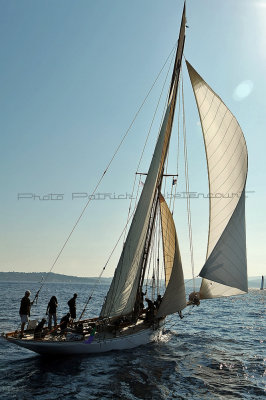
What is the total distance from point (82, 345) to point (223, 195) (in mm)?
10219

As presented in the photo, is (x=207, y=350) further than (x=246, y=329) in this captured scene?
No

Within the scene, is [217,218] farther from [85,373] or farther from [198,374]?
[85,373]

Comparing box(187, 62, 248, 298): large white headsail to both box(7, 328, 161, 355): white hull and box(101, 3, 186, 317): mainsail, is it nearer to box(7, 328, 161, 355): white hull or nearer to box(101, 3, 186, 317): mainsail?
box(101, 3, 186, 317): mainsail

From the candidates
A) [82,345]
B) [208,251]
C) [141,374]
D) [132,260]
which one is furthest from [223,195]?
[82,345]

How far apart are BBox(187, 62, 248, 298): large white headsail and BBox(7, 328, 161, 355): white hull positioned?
4605 mm

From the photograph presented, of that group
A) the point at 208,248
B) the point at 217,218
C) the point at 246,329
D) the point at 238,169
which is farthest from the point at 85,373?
the point at 246,329

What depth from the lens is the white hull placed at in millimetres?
14498

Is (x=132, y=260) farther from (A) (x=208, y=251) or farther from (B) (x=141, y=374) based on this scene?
(B) (x=141, y=374)

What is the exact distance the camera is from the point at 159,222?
21.6 m

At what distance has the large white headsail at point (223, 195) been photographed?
52.2 feet

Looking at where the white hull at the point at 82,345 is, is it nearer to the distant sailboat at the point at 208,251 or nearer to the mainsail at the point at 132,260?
the distant sailboat at the point at 208,251

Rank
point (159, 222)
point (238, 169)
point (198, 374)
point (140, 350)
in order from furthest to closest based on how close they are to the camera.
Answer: point (159, 222), point (140, 350), point (238, 169), point (198, 374)

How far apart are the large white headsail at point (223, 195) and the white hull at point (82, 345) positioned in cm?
461

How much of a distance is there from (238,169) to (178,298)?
7394mm
